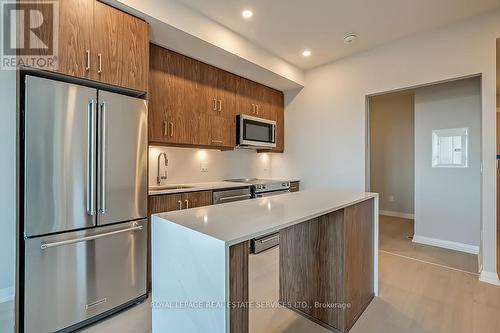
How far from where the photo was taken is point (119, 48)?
80.4 inches

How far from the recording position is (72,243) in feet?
5.74

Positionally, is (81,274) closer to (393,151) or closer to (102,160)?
(102,160)

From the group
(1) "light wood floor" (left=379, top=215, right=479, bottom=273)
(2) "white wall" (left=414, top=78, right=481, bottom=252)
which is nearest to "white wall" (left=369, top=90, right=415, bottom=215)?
(1) "light wood floor" (left=379, top=215, right=479, bottom=273)

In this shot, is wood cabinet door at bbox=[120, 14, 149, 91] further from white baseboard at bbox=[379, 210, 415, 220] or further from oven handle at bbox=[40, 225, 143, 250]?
white baseboard at bbox=[379, 210, 415, 220]

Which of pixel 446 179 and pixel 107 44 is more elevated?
pixel 107 44

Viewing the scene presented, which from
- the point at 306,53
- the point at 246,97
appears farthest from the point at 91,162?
the point at 306,53

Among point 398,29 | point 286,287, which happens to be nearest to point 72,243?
point 286,287

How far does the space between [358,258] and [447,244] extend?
2.47 meters

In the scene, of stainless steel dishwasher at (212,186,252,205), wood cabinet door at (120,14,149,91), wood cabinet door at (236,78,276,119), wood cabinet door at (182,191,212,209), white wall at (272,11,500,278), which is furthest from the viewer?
wood cabinet door at (236,78,276,119)

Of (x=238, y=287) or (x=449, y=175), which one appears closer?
(x=238, y=287)

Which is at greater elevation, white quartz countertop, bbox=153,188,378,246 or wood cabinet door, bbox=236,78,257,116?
wood cabinet door, bbox=236,78,257,116

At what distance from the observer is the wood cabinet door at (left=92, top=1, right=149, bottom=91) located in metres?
1.94

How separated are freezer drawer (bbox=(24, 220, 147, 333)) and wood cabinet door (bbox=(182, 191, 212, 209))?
513 mm

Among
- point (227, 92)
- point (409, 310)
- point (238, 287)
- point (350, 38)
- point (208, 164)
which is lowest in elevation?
point (409, 310)
